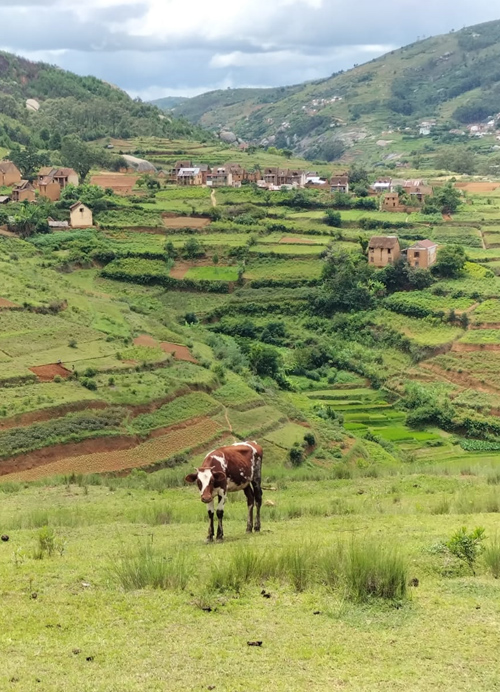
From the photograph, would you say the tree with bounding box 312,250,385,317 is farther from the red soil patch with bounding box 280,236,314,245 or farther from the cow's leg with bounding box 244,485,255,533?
the cow's leg with bounding box 244,485,255,533

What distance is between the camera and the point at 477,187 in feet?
312

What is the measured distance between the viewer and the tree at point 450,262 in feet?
208

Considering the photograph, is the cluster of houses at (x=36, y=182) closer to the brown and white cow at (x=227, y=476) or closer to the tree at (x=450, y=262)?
the tree at (x=450, y=262)

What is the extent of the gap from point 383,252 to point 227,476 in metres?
52.8

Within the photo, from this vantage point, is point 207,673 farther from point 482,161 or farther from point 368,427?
point 482,161

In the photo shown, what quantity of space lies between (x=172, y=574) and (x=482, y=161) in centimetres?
13802

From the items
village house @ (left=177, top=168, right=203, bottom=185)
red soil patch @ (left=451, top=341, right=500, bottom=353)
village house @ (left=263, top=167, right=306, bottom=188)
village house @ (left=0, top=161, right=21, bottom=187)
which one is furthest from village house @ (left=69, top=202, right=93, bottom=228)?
red soil patch @ (left=451, top=341, right=500, bottom=353)

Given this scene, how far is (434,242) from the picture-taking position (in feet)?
229

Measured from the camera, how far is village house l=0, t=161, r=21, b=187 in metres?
86.6

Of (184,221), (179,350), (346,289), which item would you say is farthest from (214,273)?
(179,350)

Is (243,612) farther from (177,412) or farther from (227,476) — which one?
(177,412)

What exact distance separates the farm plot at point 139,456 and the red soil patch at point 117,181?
5310cm

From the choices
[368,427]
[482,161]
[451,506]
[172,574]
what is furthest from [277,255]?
[482,161]

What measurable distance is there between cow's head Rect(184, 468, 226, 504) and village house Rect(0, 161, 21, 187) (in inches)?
3034
